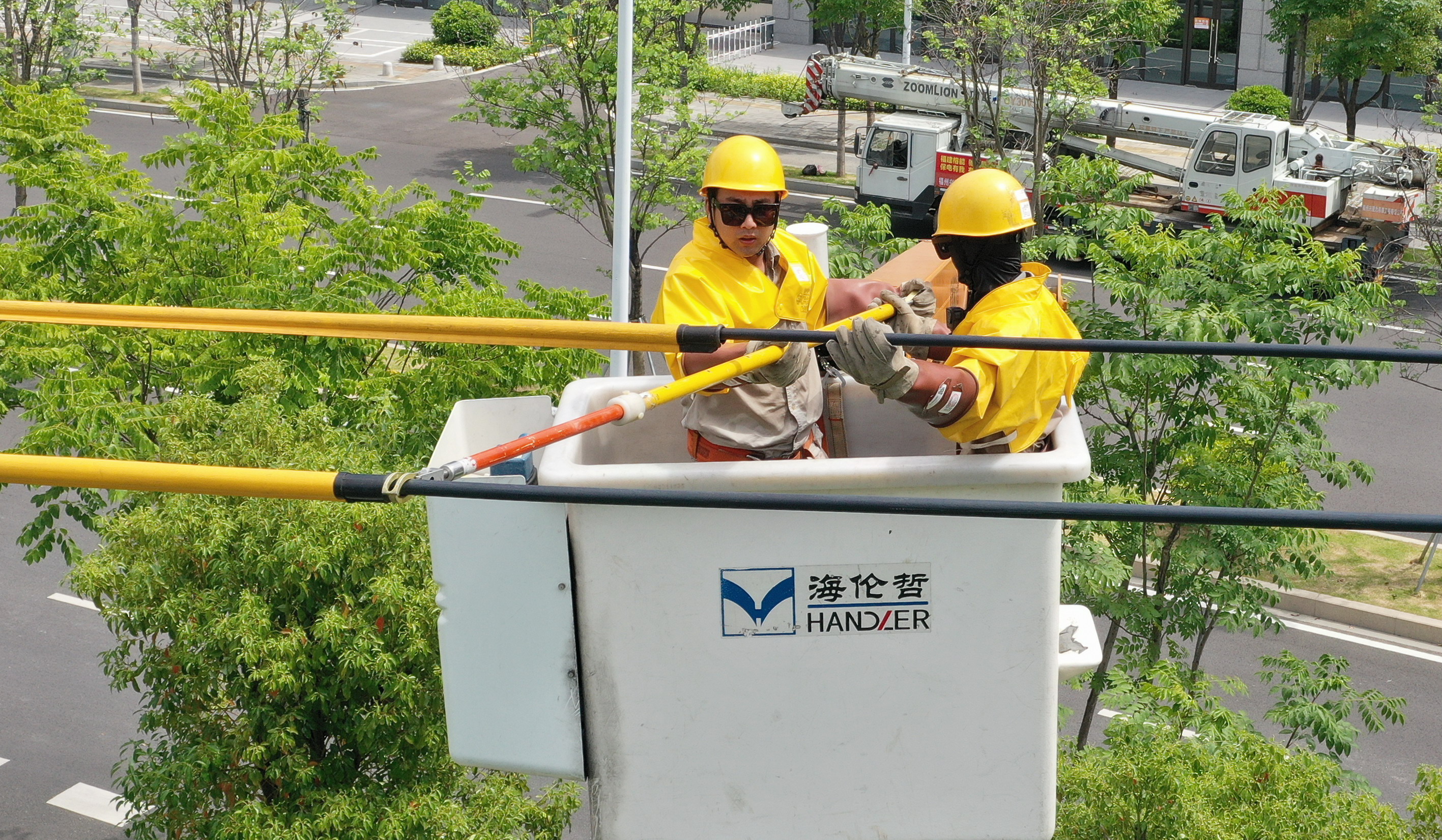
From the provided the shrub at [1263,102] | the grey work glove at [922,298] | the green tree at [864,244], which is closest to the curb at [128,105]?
the shrub at [1263,102]

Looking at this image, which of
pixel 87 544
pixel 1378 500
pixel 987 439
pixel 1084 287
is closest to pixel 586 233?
pixel 1084 287

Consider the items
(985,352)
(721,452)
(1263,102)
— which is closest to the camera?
(985,352)

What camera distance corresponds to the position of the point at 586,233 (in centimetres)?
2302

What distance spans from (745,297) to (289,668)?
258 cm

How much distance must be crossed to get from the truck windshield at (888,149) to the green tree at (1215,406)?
1260 centimetres

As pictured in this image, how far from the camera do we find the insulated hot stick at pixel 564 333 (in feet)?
10.3

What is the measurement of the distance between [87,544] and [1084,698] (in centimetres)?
968

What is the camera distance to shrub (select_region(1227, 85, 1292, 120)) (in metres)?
24.5

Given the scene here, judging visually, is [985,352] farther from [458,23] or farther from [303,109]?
[458,23]

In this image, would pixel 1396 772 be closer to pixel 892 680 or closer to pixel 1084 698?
pixel 1084 698

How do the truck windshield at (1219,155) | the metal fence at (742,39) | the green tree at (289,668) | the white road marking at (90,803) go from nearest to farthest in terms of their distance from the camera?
the green tree at (289,668) < the white road marking at (90,803) < the truck windshield at (1219,155) < the metal fence at (742,39)

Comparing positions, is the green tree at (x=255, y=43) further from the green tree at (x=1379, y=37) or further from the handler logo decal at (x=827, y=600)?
the green tree at (x=1379, y=37)

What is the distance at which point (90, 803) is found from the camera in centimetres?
1100

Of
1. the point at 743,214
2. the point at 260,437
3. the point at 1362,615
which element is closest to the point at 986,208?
the point at 743,214
